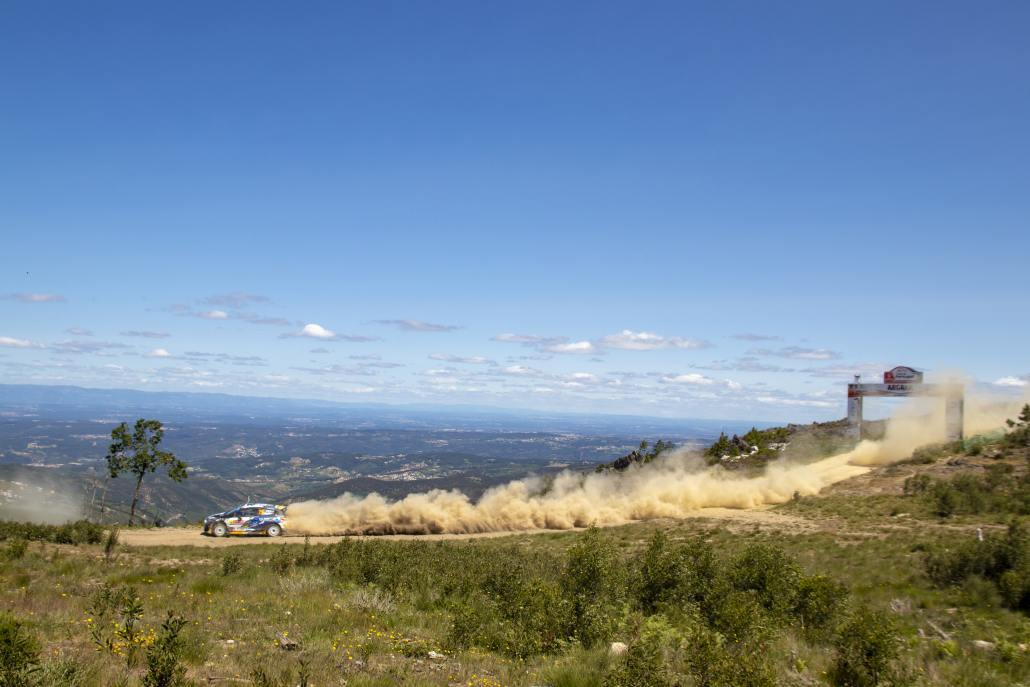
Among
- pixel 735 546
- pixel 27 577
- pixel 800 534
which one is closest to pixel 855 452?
pixel 800 534

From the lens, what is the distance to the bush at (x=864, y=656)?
11.8 metres

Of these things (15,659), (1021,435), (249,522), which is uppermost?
(1021,435)

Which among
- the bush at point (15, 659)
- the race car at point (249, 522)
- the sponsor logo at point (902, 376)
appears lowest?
the race car at point (249, 522)

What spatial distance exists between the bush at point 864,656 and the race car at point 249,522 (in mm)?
38995

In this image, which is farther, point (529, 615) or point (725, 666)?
point (529, 615)

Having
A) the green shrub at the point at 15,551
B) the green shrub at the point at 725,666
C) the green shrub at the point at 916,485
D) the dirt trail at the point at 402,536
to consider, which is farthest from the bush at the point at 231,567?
the green shrub at the point at 916,485

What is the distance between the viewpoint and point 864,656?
1219 centimetres

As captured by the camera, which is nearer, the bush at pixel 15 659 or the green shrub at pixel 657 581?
the bush at pixel 15 659

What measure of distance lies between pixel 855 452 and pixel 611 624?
6067 centimetres

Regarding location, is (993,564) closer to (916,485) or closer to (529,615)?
(529,615)

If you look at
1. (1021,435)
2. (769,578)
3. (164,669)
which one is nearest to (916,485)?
(1021,435)

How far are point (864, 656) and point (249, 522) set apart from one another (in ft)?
132

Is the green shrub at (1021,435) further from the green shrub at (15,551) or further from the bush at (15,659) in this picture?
the green shrub at (15,551)

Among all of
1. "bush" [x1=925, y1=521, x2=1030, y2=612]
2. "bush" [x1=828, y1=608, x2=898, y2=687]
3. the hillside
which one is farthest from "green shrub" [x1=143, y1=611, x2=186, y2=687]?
"bush" [x1=925, y1=521, x2=1030, y2=612]
